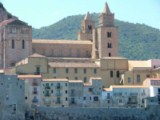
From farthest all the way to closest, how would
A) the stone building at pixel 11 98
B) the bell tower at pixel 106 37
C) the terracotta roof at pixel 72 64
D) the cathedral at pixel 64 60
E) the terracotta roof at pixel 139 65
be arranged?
1. the bell tower at pixel 106 37
2. the terracotta roof at pixel 139 65
3. the terracotta roof at pixel 72 64
4. the cathedral at pixel 64 60
5. the stone building at pixel 11 98

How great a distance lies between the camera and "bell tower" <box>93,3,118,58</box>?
92750 millimetres

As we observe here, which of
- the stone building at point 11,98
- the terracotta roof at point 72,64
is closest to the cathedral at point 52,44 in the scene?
the terracotta roof at point 72,64

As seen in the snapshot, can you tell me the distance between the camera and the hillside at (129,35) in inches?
5699

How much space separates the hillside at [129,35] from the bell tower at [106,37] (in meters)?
45.7

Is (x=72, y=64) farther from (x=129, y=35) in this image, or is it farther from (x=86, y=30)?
(x=129, y=35)

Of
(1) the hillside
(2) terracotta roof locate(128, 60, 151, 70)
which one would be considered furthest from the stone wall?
(1) the hillside

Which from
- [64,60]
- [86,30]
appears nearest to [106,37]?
[86,30]

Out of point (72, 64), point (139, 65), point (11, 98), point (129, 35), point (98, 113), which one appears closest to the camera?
point (11, 98)

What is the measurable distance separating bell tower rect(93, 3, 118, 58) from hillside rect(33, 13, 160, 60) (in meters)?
45.7

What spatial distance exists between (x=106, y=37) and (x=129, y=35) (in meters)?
67.1

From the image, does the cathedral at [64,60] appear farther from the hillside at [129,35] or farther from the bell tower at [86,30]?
the hillside at [129,35]

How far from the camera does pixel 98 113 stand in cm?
7806

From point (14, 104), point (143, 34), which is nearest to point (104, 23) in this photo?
point (14, 104)

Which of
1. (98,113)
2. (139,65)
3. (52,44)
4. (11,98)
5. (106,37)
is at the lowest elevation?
(98,113)
